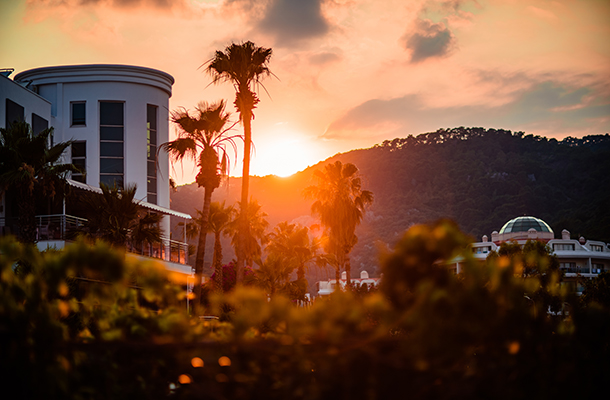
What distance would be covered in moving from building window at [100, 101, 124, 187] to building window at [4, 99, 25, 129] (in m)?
5.39

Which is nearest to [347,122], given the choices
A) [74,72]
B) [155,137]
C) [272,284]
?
[272,284]

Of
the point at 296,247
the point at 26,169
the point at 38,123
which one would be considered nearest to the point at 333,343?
the point at 26,169

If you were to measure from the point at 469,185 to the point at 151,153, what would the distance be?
3216 inches

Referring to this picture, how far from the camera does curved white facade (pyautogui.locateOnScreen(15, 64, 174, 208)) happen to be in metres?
30.6

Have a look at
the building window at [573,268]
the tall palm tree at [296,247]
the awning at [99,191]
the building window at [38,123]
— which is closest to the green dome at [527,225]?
the building window at [573,268]

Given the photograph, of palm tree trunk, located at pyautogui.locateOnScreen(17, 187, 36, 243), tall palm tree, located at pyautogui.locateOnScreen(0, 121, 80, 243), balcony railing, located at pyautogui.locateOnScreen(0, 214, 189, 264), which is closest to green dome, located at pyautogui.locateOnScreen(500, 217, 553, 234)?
balcony railing, located at pyautogui.locateOnScreen(0, 214, 189, 264)

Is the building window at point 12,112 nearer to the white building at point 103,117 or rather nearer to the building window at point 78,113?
the white building at point 103,117

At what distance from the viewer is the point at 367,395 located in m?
3.78

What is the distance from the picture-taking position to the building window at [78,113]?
30797 millimetres

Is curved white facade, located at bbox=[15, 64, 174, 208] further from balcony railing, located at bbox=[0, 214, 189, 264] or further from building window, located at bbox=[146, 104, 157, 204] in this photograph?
balcony railing, located at bbox=[0, 214, 189, 264]

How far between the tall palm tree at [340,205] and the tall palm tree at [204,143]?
42.1 feet

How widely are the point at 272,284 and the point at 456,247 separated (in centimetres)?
2697

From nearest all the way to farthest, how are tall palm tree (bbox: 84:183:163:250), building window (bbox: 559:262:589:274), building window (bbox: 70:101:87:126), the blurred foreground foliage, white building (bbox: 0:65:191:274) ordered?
the blurred foreground foliage < tall palm tree (bbox: 84:183:163:250) < white building (bbox: 0:65:191:274) < building window (bbox: 70:101:87:126) < building window (bbox: 559:262:589:274)

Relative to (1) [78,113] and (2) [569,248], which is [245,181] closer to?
(1) [78,113]
